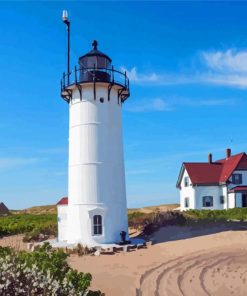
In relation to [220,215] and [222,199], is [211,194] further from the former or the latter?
[220,215]

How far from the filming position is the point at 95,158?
773 inches

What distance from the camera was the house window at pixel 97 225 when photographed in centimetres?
1952

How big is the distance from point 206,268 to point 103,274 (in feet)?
12.0

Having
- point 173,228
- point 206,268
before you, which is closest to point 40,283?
point 206,268

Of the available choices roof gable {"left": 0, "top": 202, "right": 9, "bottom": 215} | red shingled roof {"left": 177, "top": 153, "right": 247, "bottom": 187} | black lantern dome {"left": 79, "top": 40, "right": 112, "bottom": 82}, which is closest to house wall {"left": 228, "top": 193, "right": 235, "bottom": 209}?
red shingled roof {"left": 177, "top": 153, "right": 247, "bottom": 187}

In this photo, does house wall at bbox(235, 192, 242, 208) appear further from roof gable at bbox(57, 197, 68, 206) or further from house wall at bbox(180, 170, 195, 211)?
roof gable at bbox(57, 197, 68, 206)

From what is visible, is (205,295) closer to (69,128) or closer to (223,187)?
(69,128)

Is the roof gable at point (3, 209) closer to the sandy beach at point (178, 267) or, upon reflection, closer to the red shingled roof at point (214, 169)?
the red shingled roof at point (214, 169)

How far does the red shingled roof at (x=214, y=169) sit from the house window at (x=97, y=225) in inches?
735

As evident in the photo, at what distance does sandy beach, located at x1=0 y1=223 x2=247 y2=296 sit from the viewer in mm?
11617

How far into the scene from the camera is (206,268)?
14.0 meters

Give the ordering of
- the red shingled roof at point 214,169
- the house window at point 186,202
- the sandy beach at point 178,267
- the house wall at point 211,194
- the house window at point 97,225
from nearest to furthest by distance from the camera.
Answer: the sandy beach at point 178,267, the house window at point 97,225, the red shingled roof at point 214,169, the house wall at point 211,194, the house window at point 186,202

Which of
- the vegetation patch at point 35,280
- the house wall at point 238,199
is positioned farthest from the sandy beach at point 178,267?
the house wall at point 238,199

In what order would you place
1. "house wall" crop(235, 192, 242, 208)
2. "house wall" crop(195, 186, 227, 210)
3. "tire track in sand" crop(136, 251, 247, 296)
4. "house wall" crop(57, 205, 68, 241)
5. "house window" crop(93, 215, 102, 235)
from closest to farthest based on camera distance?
"tire track in sand" crop(136, 251, 247, 296) → "house window" crop(93, 215, 102, 235) → "house wall" crop(57, 205, 68, 241) → "house wall" crop(235, 192, 242, 208) → "house wall" crop(195, 186, 227, 210)
